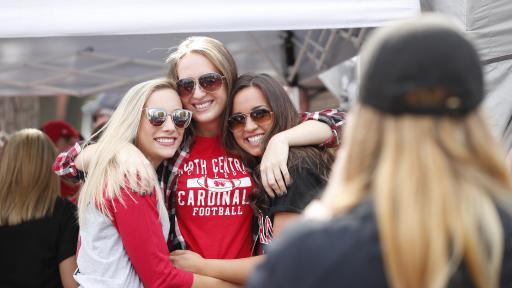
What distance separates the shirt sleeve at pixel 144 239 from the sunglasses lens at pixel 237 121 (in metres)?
0.55

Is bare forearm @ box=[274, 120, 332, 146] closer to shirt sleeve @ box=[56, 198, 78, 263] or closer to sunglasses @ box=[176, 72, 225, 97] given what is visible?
sunglasses @ box=[176, 72, 225, 97]

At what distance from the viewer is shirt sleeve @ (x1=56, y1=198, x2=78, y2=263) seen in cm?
342

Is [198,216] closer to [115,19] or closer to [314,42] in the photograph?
[115,19]

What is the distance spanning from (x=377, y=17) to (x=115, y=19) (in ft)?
3.78

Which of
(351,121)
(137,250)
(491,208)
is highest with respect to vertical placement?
(351,121)

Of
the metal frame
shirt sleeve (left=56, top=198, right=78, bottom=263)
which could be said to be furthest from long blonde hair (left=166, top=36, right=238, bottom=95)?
the metal frame

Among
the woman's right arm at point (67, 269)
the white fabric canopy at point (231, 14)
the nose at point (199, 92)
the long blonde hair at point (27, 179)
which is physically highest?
the white fabric canopy at point (231, 14)

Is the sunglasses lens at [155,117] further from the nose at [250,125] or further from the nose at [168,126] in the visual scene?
the nose at [250,125]

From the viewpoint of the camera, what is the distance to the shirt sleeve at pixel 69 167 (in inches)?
112

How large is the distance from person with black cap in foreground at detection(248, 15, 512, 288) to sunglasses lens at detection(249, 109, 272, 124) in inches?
57.5

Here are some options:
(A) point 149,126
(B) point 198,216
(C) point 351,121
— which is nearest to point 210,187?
(B) point 198,216

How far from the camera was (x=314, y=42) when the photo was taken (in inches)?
220

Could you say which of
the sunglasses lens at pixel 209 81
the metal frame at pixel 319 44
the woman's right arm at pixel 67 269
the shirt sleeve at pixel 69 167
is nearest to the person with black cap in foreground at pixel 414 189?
the sunglasses lens at pixel 209 81

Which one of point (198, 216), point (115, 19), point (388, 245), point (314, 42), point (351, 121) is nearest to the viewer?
point (388, 245)
